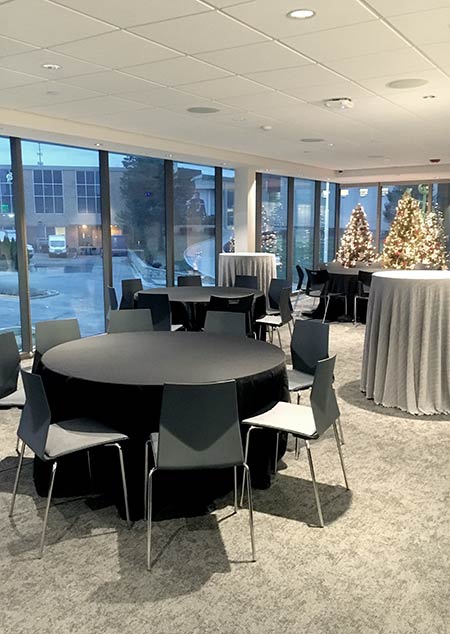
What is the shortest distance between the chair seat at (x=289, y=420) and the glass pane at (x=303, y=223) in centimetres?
1087

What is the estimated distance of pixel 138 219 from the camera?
9617mm

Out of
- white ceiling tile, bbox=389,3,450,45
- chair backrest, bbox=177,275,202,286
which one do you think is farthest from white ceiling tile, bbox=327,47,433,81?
chair backrest, bbox=177,275,202,286

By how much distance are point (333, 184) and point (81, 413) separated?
1387 centimetres

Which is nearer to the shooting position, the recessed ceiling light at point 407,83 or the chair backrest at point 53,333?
the chair backrest at point 53,333

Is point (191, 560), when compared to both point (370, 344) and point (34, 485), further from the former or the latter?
point (370, 344)

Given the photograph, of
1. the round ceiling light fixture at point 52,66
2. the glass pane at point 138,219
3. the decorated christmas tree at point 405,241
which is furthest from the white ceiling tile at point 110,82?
the decorated christmas tree at point 405,241

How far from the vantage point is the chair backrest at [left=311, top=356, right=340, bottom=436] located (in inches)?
130

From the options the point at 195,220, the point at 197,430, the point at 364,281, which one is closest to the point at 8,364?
the point at 197,430

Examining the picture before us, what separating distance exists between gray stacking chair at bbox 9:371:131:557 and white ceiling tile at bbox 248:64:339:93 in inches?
121

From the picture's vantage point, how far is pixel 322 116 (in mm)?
6555

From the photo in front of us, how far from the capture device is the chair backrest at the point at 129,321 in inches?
209

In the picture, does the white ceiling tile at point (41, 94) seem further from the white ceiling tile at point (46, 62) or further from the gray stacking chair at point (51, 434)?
the gray stacking chair at point (51, 434)

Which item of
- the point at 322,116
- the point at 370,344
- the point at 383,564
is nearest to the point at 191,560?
the point at 383,564

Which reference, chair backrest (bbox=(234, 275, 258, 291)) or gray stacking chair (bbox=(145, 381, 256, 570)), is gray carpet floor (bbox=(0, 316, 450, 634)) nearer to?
gray stacking chair (bbox=(145, 381, 256, 570))
